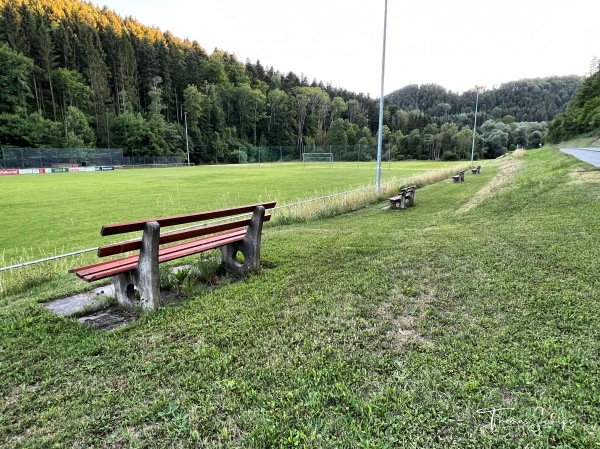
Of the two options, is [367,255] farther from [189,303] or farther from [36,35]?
[36,35]

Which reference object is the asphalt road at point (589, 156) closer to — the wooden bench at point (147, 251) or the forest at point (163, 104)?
the wooden bench at point (147, 251)

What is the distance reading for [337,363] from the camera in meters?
2.72

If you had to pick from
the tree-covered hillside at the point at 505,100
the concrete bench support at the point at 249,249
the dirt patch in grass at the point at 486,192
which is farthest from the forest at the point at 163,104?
the concrete bench support at the point at 249,249

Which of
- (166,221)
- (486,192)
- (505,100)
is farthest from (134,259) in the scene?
(505,100)

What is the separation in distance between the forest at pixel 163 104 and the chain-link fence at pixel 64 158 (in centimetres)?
471

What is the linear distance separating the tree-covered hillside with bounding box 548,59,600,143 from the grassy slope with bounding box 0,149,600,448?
4275cm

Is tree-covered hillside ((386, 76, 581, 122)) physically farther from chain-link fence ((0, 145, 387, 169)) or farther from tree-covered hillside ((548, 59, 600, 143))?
tree-covered hillside ((548, 59, 600, 143))

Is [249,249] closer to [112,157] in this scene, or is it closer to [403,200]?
[403,200]

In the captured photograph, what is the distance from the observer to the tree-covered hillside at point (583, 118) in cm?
3756

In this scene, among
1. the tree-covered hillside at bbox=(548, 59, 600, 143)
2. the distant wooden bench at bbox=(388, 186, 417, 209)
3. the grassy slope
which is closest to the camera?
the grassy slope

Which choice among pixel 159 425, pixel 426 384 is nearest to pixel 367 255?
pixel 426 384

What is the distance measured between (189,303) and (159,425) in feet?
6.06

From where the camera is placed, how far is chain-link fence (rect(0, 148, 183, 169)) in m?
46.6


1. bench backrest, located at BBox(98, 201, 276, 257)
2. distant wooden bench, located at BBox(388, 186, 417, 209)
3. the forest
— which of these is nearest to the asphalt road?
distant wooden bench, located at BBox(388, 186, 417, 209)
